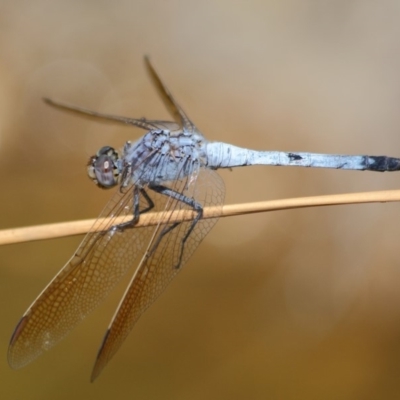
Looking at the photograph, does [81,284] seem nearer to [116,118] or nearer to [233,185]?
[116,118]

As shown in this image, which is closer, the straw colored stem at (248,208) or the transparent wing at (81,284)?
the straw colored stem at (248,208)

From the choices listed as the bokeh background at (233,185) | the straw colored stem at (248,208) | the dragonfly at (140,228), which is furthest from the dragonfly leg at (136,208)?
the bokeh background at (233,185)

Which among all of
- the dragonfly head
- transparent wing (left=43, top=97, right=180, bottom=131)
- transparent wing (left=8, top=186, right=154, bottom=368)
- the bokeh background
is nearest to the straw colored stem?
transparent wing (left=8, top=186, right=154, bottom=368)

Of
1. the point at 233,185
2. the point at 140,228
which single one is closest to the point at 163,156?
the point at 140,228

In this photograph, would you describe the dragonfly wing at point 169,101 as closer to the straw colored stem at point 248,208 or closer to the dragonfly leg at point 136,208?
the dragonfly leg at point 136,208

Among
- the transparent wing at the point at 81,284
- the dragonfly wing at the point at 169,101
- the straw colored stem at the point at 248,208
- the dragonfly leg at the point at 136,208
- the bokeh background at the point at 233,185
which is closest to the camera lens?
the straw colored stem at the point at 248,208

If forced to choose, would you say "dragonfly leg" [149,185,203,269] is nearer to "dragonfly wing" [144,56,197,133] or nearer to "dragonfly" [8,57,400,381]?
"dragonfly" [8,57,400,381]

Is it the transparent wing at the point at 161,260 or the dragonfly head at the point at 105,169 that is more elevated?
the dragonfly head at the point at 105,169

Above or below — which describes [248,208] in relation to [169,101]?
below
